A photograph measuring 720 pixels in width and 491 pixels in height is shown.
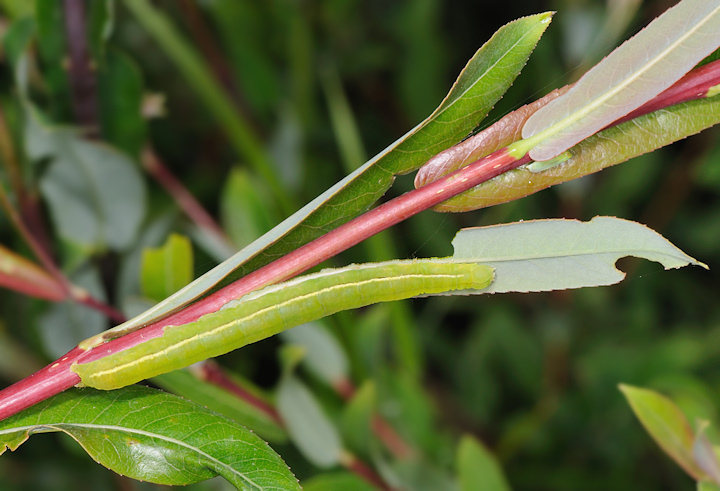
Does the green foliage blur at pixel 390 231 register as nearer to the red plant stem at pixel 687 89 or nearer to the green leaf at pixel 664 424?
the green leaf at pixel 664 424

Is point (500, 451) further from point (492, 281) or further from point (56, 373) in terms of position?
point (56, 373)

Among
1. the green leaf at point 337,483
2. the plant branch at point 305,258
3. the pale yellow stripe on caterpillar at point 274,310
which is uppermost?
the plant branch at point 305,258

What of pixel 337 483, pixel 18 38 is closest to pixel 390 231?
pixel 337 483

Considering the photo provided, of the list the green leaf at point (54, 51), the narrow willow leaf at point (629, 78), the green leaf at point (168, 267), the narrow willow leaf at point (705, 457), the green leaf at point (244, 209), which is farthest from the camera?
the green leaf at point (244, 209)

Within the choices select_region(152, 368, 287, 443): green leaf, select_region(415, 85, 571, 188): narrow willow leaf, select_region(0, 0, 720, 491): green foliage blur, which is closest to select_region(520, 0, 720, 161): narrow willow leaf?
select_region(415, 85, 571, 188): narrow willow leaf

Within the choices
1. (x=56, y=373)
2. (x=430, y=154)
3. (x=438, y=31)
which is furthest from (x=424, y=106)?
(x=56, y=373)

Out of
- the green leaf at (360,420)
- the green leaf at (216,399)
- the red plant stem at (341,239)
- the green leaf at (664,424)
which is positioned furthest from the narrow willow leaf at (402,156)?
the green leaf at (360,420)
